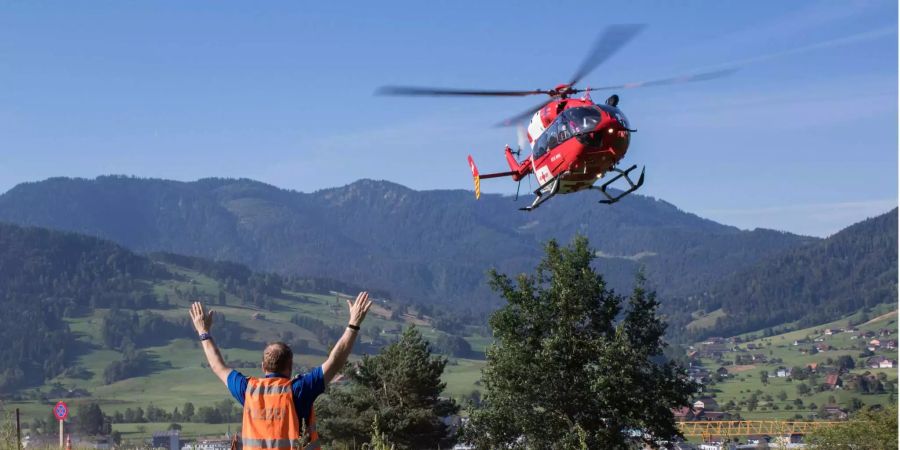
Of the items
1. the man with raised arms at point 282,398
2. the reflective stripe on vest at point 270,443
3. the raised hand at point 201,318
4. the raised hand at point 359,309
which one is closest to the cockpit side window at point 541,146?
the raised hand at point 201,318

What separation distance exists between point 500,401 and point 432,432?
14.1 ft

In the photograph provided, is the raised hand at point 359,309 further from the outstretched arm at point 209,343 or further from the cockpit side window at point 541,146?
the cockpit side window at point 541,146

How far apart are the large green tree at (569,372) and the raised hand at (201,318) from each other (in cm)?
4248

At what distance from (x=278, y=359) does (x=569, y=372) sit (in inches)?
1821

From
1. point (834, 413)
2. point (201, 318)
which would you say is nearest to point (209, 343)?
point (201, 318)

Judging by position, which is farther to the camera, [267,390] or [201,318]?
[201,318]

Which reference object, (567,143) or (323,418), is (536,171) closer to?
(567,143)

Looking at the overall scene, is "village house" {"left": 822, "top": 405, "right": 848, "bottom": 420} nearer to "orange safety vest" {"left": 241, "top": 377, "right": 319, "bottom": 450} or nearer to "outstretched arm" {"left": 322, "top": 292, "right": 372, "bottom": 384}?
"outstretched arm" {"left": 322, "top": 292, "right": 372, "bottom": 384}

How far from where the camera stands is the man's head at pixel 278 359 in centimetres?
846

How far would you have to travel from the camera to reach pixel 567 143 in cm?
2784

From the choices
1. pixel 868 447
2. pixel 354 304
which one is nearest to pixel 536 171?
pixel 354 304

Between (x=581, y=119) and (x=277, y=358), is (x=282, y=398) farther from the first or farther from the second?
(x=581, y=119)

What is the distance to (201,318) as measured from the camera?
9164mm

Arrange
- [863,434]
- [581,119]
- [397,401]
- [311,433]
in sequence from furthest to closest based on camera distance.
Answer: [863,434]
[397,401]
[581,119]
[311,433]
